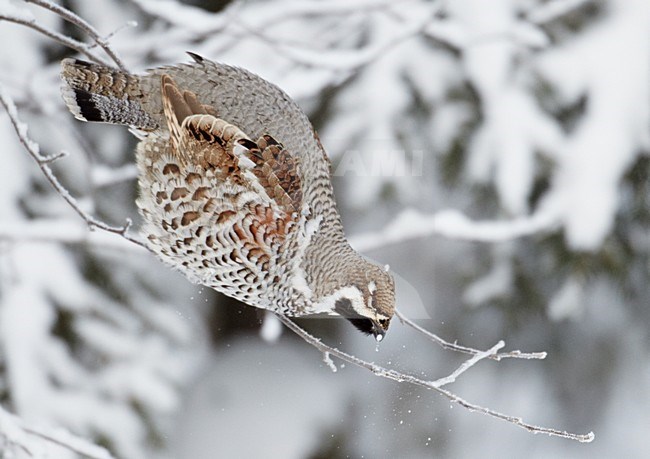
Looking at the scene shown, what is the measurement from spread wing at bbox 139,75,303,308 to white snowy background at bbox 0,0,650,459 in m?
1.20

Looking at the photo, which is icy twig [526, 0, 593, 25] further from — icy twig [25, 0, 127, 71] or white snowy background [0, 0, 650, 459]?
icy twig [25, 0, 127, 71]

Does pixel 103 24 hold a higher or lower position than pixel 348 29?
lower

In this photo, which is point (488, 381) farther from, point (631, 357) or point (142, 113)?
point (142, 113)

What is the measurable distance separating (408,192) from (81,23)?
6.27ft

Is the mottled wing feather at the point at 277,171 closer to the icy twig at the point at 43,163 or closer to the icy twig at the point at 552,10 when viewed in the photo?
the icy twig at the point at 43,163

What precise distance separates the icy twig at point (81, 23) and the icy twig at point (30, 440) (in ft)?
3.48

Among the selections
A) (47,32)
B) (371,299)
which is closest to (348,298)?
(371,299)

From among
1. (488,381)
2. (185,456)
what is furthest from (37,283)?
(488,381)

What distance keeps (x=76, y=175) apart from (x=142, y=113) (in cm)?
177

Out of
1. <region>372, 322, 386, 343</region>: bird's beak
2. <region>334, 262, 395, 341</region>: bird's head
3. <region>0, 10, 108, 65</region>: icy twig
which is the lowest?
<region>372, 322, 386, 343</region>: bird's beak

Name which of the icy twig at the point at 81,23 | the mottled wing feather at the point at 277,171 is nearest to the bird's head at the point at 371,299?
the mottled wing feather at the point at 277,171

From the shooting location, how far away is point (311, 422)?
4074 mm

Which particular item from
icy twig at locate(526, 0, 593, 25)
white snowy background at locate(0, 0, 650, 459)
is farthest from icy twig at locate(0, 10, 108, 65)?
icy twig at locate(526, 0, 593, 25)

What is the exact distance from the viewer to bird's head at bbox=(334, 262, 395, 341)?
1.16m
